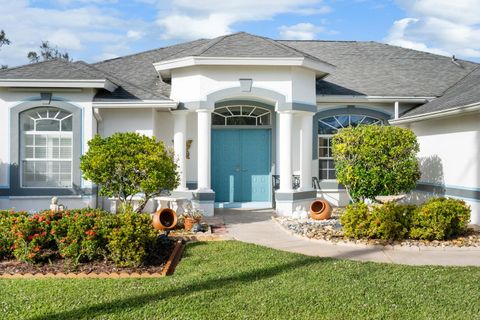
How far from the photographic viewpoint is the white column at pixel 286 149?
1358 cm

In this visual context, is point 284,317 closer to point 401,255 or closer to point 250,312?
point 250,312

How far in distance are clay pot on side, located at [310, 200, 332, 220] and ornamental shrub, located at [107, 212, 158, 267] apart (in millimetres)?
5282

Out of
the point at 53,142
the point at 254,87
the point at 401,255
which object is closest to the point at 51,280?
the point at 401,255

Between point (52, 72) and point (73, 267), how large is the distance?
665cm

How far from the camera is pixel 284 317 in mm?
5762

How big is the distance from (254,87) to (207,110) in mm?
1317

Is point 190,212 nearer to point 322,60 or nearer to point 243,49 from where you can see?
point 243,49

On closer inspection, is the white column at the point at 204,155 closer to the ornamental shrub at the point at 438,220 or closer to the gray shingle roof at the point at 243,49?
the gray shingle roof at the point at 243,49

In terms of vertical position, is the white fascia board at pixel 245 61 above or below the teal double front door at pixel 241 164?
above

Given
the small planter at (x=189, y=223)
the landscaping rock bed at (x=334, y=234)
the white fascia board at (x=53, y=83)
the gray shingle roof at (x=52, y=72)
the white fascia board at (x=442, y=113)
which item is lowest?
the landscaping rock bed at (x=334, y=234)

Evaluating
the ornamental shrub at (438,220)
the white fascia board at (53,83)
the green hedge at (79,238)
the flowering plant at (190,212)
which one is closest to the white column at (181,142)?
the flowering plant at (190,212)

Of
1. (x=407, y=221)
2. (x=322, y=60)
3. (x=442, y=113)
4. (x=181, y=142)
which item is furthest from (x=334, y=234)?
(x=322, y=60)

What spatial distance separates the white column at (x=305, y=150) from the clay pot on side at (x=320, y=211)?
1510 millimetres

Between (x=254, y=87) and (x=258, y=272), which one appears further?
(x=254, y=87)
